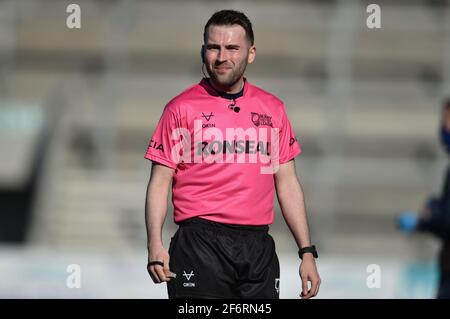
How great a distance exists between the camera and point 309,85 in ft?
44.2

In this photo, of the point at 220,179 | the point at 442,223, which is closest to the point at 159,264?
the point at 220,179

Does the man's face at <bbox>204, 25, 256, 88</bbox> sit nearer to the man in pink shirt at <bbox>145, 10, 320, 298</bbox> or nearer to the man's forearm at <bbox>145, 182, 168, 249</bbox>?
the man in pink shirt at <bbox>145, 10, 320, 298</bbox>

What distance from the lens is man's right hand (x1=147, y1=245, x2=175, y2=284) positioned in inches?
143

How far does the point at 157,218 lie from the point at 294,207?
1.76 ft

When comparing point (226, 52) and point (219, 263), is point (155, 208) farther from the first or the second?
point (226, 52)

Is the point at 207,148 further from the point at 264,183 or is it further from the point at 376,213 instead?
the point at 376,213

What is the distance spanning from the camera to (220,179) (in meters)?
3.78

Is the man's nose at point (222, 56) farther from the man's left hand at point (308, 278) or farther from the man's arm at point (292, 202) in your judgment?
the man's left hand at point (308, 278)

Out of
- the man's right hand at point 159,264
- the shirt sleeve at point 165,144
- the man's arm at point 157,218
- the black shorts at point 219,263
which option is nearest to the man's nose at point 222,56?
the shirt sleeve at point 165,144

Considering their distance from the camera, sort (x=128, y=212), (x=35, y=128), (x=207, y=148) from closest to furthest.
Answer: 1. (x=207, y=148)
2. (x=128, y=212)
3. (x=35, y=128)

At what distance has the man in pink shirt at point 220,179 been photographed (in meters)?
3.76

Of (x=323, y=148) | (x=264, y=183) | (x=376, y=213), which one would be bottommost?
(x=376, y=213)
